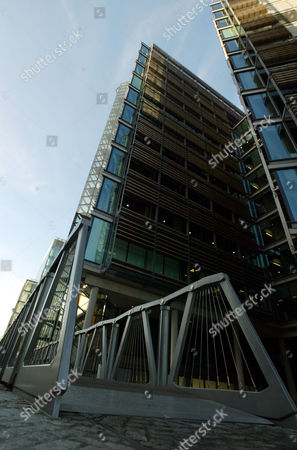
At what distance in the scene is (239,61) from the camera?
20109 millimetres

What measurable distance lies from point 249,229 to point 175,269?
9920 mm

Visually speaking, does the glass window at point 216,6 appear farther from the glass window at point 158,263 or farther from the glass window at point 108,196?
the glass window at point 158,263

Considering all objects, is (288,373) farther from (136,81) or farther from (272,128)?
(136,81)

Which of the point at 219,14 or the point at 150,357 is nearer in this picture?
the point at 150,357

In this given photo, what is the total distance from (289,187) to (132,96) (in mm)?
16927

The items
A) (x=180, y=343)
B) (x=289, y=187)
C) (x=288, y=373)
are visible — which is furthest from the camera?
(x=288, y=373)

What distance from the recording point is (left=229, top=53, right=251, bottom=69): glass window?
64.7 feet

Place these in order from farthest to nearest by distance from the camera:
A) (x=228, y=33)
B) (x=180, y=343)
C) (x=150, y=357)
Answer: (x=228, y=33) < (x=150, y=357) < (x=180, y=343)

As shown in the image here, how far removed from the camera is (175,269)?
15469 millimetres

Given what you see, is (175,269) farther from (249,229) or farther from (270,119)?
(270,119)

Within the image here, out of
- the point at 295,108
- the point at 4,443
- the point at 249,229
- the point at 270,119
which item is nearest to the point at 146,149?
the point at 270,119

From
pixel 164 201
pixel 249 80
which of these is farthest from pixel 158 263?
pixel 249 80

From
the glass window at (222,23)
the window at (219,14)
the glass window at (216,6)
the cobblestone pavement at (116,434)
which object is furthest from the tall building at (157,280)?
the glass window at (216,6)

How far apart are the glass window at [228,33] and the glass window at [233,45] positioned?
1.23 metres
